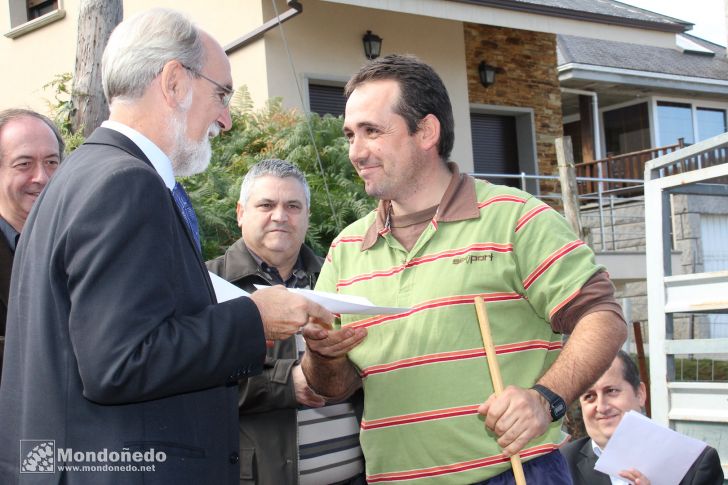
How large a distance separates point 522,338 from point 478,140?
1198cm

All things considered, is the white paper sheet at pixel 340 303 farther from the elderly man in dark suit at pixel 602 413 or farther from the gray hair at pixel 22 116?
the elderly man in dark suit at pixel 602 413

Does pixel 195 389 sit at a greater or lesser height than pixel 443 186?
lesser

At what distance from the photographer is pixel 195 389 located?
7.44ft

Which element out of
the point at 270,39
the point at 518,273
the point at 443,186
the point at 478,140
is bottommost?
the point at 518,273

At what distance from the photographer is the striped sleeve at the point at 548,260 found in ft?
8.93

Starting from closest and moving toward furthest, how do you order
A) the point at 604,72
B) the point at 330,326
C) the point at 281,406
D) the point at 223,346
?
the point at 223,346
the point at 330,326
the point at 281,406
the point at 604,72

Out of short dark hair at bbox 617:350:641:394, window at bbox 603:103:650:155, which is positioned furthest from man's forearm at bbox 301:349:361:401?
window at bbox 603:103:650:155

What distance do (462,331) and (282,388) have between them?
46.1 inches

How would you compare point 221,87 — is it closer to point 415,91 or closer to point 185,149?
point 185,149

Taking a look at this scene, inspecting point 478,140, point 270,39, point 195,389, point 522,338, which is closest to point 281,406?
point 522,338

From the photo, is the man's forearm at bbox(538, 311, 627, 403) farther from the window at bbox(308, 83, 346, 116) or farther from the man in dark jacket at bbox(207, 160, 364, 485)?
the window at bbox(308, 83, 346, 116)

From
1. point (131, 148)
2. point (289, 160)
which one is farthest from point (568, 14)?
point (131, 148)

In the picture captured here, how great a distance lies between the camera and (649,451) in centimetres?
393

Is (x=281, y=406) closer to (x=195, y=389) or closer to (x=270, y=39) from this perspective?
(x=195, y=389)
